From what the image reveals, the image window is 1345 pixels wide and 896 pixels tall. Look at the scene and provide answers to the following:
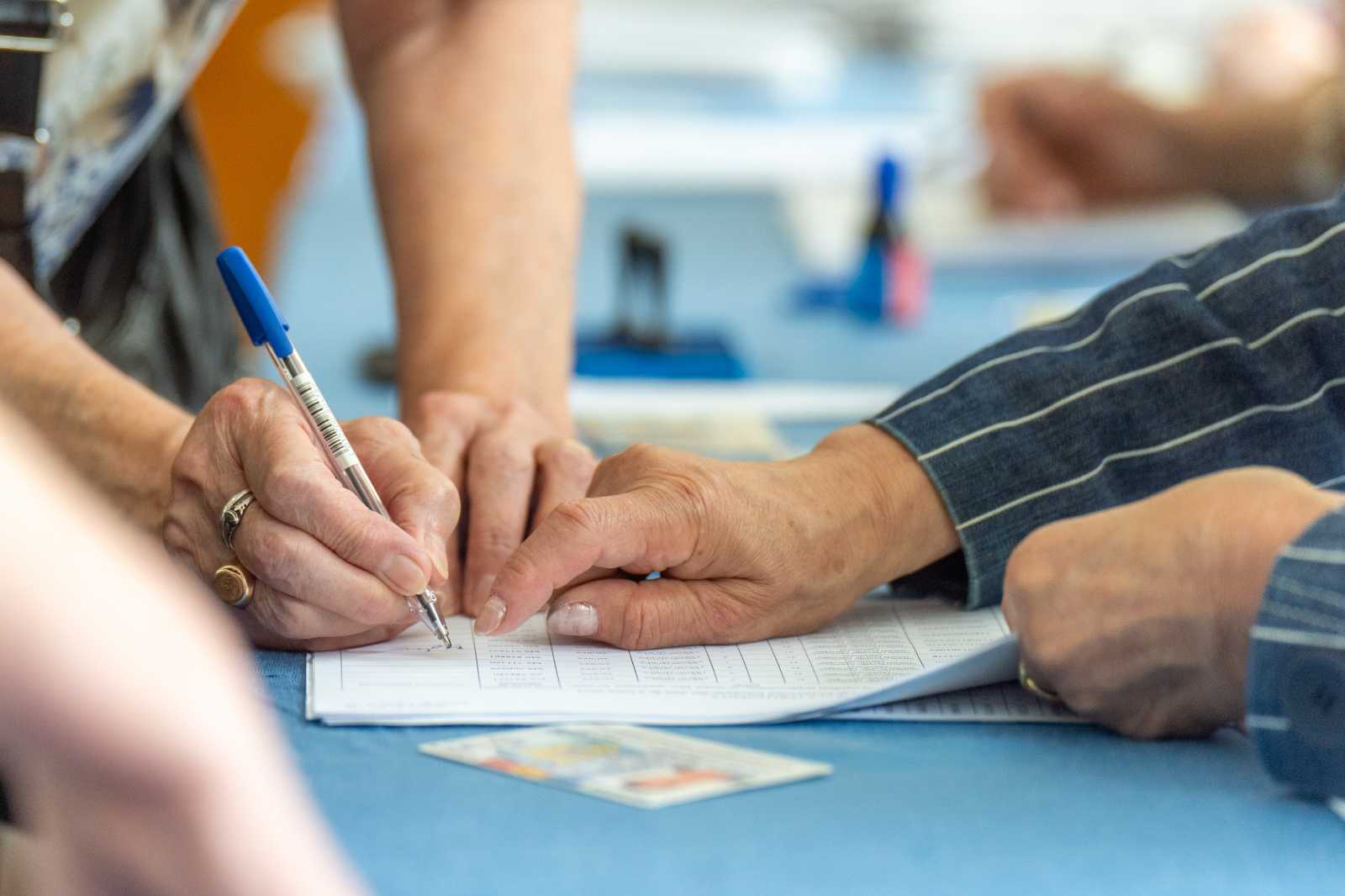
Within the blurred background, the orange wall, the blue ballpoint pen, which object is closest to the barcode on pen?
the blue ballpoint pen

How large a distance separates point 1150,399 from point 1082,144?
2.01 metres

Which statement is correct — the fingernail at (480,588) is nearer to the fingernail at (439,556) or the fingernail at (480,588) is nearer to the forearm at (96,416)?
the fingernail at (439,556)

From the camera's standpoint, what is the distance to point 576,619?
877 mm

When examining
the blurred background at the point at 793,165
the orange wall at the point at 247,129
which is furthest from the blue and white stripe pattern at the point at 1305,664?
the orange wall at the point at 247,129

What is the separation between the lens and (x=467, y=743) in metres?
0.76

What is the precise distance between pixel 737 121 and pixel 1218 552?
2.94m

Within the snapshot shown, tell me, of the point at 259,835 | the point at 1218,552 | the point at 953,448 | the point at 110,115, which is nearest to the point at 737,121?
the point at 110,115

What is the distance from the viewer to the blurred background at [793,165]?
81.8 inches

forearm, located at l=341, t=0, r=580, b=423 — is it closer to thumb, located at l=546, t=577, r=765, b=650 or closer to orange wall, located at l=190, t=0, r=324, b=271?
thumb, located at l=546, t=577, r=765, b=650

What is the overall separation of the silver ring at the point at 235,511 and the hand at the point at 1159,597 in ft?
1.37

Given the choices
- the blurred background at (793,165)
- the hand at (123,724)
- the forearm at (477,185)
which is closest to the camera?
the hand at (123,724)

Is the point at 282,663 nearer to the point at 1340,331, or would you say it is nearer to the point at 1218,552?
the point at 1218,552

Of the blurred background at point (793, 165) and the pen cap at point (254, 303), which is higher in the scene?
the pen cap at point (254, 303)

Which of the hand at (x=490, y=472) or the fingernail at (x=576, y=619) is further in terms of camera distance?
the hand at (x=490, y=472)
